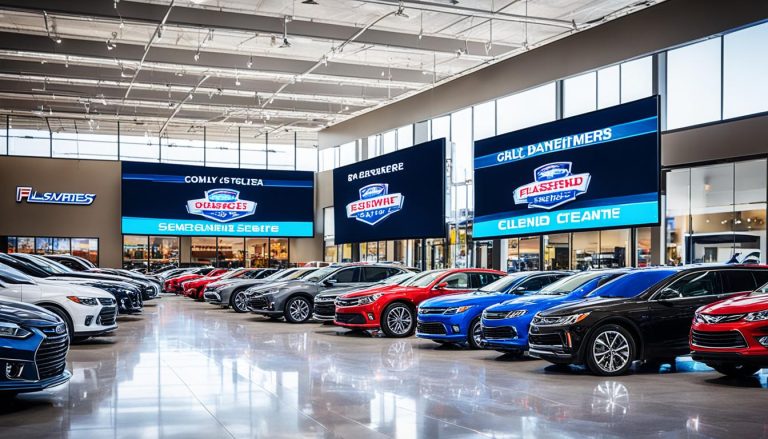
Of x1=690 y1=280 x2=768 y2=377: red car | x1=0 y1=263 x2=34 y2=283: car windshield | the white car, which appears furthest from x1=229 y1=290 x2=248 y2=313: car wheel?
x1=690 y1=280 x2=768 y2=377: red car

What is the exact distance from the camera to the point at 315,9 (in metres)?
23.4

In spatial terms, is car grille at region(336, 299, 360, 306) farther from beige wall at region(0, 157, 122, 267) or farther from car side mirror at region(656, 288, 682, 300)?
beige wall at region(0, 157, 122, 267)

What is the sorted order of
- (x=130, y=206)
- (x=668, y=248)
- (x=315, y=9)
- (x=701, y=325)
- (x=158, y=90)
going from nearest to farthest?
(x=701, y=325)
(x=668, y=248)
(x=315, y=9)
(x=158, y=90)
(x=130, y=206)

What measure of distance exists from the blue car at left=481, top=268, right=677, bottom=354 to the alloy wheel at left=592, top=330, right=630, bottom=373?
3.22 ft

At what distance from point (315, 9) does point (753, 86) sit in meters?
12.0

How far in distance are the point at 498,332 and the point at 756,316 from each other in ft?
12.8

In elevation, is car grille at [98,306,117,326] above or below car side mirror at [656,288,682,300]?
below

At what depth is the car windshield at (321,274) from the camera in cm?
1992

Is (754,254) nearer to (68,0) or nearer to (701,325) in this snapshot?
(701,325)

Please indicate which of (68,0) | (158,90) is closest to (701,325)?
(68,0)

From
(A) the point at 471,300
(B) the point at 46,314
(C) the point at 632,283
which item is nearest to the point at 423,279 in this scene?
(A) the point at 471,300

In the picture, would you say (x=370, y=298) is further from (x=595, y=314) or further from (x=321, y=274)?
(x=595, y=314)

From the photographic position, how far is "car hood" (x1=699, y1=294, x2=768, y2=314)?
9.19 m

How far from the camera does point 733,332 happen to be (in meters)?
9.20
